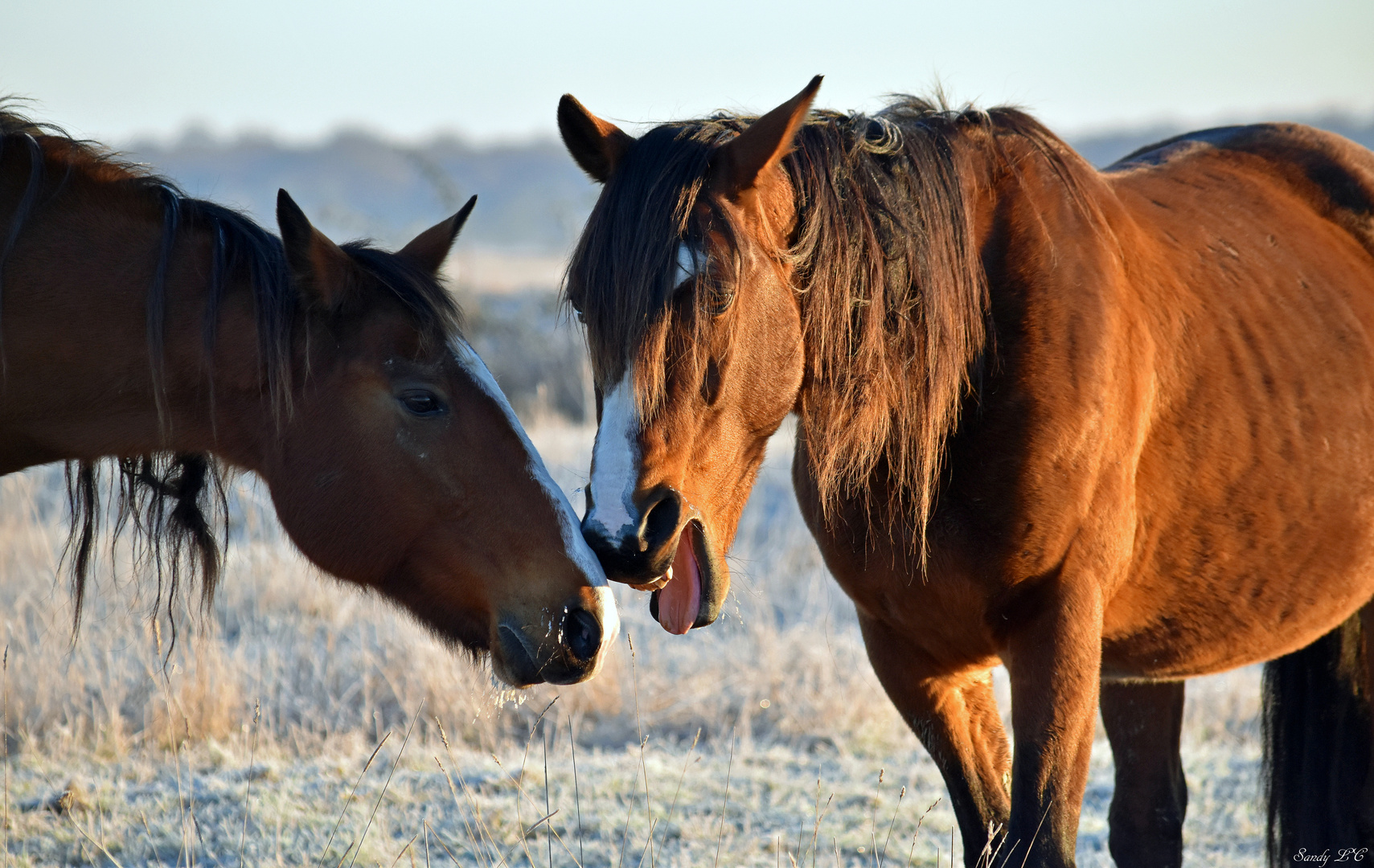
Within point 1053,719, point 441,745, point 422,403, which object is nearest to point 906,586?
point 1053,719

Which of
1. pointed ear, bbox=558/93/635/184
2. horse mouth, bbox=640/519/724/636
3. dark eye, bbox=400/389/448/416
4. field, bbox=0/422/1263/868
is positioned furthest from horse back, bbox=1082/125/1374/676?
dark eye, bbox=400/389/448/416

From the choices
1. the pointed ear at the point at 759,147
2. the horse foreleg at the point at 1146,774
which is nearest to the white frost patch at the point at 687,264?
the pointed ear at the point at 759,147

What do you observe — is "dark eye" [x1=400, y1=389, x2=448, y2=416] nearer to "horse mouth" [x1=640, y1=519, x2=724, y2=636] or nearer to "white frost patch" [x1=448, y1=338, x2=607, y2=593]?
"white frost patch" [x1=448, y1=338, x2=607, y2=593]

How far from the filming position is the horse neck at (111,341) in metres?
2.39

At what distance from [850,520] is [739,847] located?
1.57 metres

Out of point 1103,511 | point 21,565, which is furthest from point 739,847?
point 21,565

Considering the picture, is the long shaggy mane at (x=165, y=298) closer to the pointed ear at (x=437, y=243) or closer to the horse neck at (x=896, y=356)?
the pointed ear at (x=437, y=243)

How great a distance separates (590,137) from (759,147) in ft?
1.41

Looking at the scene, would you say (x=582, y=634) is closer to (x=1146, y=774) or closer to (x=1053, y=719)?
(x=1053, y=719)

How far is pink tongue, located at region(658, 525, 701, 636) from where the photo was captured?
224 cm

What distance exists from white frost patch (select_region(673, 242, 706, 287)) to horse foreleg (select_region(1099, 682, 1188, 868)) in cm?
235

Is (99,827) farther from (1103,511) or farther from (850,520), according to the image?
(1103,511)

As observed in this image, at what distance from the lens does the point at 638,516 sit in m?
2.08

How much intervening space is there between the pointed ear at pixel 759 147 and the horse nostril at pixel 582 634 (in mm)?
949
